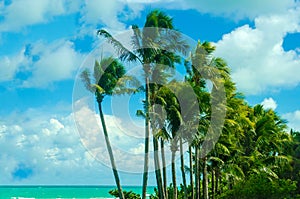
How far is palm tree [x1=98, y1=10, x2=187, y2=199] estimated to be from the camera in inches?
771

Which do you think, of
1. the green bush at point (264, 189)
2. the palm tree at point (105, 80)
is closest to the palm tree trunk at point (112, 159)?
the palm tree at point (105, 80)

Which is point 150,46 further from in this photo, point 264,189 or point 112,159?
point 264,189

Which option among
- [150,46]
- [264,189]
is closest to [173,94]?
[150,46]

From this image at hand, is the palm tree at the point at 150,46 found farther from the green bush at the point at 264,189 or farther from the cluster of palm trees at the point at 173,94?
the green bush at the point at 264,189

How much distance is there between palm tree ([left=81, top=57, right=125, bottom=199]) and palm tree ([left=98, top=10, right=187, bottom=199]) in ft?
4.10

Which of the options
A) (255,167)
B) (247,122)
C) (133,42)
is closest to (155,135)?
(133,42)

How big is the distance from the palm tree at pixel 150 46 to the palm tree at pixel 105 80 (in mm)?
1250

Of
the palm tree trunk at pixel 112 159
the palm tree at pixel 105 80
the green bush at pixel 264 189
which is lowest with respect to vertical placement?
the green bush at pixel 264 189

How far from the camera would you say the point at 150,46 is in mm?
19594

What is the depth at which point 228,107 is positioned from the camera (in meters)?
22.2

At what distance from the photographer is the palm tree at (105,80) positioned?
811 inches

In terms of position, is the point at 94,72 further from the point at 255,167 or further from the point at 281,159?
the point at 281,159

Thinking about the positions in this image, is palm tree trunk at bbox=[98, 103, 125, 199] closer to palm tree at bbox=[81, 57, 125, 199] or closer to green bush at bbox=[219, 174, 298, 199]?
palm tree at bbox=[81, 57, 125, 199]

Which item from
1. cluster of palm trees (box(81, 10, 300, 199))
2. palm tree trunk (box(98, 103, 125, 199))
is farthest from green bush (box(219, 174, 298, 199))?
palm tree trunk (box(98, 103, 125, 199))
